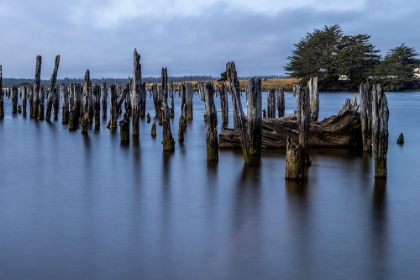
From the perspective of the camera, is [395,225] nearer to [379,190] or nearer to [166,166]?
[379,190]

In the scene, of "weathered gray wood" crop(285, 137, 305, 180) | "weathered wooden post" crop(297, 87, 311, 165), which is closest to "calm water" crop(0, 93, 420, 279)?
"weathered gray wood" crop(285, 137, 305, 180)

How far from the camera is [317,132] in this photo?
17.7 metres

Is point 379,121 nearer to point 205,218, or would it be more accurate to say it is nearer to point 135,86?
point 205,218

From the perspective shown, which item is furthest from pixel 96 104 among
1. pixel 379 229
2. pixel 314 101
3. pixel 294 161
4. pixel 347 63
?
pixel 347 63

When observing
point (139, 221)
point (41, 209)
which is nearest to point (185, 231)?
point (139, 221)

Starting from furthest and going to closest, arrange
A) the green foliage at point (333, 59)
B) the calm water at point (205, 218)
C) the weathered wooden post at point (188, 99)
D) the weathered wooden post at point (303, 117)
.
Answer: the green foliage at point (333, 59) < the weathered wooden post at point (188, 99) < the weathered wooden post at point (303, 117) < the calm water at point (205, 218)

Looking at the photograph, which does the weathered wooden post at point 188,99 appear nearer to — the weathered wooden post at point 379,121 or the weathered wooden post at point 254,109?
the weathered wooden post at point 254,109

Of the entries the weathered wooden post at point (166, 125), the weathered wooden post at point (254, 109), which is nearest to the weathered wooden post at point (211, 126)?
the weathered wooden post at point (254, 109)

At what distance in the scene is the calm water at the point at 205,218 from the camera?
292 inches

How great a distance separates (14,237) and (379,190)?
6418mm

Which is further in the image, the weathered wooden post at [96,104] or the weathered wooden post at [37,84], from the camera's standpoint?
the weathered wooden post at [37,84]

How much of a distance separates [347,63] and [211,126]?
6367 cm

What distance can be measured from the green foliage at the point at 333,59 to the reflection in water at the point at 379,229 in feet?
214

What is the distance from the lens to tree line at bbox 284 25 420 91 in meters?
76.5
